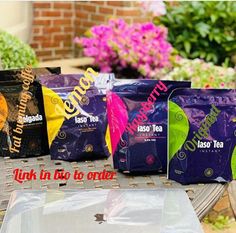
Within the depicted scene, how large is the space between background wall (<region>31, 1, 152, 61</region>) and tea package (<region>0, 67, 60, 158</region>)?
2.86m

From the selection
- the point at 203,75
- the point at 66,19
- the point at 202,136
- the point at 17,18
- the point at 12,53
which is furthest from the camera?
the point at 66,19

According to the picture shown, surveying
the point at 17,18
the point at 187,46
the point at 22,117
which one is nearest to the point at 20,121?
the point at 22,117

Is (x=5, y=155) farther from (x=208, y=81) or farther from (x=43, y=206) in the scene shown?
(x=208, y=81)

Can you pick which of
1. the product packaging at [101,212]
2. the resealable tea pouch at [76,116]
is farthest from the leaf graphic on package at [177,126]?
the resealable tea pouch at [76,116]

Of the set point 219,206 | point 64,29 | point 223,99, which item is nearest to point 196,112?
point 223,99

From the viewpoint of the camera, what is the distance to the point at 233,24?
4.43 metres

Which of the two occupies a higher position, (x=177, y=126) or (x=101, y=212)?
(x=177, y=126)

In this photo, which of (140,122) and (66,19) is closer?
(140,122)

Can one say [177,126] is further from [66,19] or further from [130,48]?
[66,19]

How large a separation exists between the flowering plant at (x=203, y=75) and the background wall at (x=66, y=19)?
758mm

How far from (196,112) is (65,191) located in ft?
A: 1.40

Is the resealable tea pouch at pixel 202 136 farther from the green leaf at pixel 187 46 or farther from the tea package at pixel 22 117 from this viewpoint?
the green leaf at pixel 187 46

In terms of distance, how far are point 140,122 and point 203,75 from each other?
2.44 meters

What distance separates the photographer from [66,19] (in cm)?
488
